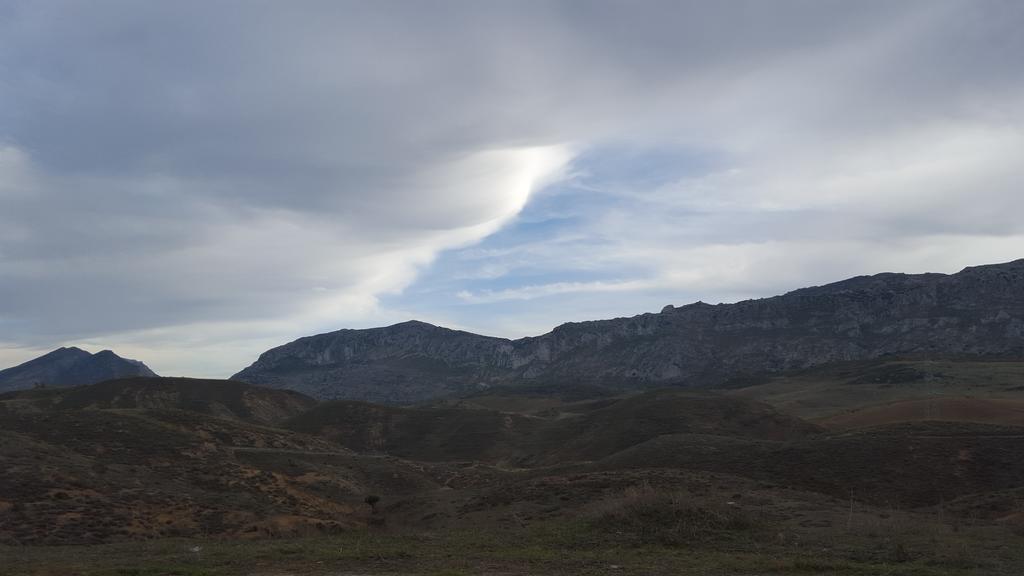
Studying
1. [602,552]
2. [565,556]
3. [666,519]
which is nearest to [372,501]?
[666,519]

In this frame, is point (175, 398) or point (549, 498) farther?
point (175, 398)

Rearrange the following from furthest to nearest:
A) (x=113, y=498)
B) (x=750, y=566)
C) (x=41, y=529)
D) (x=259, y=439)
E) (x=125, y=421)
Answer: (x=259, y=439) → (x=125, y=421) → (x=113, y=498) → (x=41, y=529) → (x=750, y=566)

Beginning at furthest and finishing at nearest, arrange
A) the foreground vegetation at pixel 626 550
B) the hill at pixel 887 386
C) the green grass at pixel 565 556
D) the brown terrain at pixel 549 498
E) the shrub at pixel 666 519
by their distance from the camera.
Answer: the hill at pixel 887 386
the shrub at pixel 666 519
the brown terrain at pixel 549 498
the foreground vegetation at pixel 626 550
the green grass at pixel 565 556

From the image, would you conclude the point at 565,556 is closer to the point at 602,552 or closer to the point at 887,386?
the point at 602,552

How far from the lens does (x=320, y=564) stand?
2244 centimetres

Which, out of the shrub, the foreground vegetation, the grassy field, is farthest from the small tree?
the shrub

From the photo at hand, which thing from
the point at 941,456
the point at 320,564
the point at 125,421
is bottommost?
the point at 941,456

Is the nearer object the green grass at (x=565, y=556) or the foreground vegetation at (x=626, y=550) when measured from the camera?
the green grass at (x=565, y=556)

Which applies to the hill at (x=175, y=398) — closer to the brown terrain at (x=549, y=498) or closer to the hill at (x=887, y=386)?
the brown terrain at (x=549, y=498)

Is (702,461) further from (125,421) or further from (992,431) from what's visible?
(125,421)

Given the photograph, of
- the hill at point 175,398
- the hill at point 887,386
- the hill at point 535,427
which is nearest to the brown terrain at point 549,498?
the hill at point 535,427

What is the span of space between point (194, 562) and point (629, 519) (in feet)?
53.2

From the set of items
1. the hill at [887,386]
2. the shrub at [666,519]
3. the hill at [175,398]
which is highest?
the hill at [175,398]

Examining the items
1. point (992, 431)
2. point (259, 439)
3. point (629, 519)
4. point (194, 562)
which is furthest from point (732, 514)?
point (259, 439)
